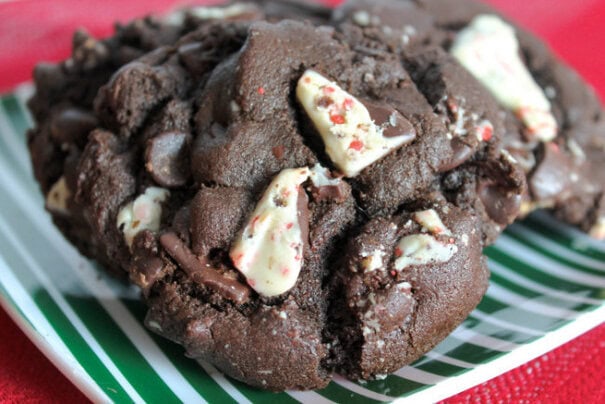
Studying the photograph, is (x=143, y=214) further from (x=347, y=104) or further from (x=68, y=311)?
(x=347, y=104)

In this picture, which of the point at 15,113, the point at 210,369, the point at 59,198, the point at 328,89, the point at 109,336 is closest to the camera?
the point at 328,89

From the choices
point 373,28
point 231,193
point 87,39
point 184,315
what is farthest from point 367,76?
point 87,39

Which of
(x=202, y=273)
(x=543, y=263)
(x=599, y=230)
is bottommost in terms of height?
(x=543, y=263)

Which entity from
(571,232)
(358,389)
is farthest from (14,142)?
(571,232)

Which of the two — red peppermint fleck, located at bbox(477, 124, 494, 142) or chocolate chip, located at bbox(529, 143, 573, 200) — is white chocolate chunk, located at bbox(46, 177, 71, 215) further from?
chocolate chip, located at bbox(529, 143, 573, 200)

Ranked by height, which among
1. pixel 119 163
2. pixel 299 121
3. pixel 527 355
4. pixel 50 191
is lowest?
pixel 527 355

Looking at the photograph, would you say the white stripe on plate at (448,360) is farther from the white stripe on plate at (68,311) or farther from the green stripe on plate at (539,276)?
the white stripe on plate at (68,311)

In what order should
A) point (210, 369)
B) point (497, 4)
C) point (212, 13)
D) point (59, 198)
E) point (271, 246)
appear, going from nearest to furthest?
1. point (271, 246)
2. point (210, 369)
3. point (59, 198)
4. point (212, 13)
5. point (497, 4)

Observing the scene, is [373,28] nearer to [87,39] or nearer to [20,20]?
[87,39]
